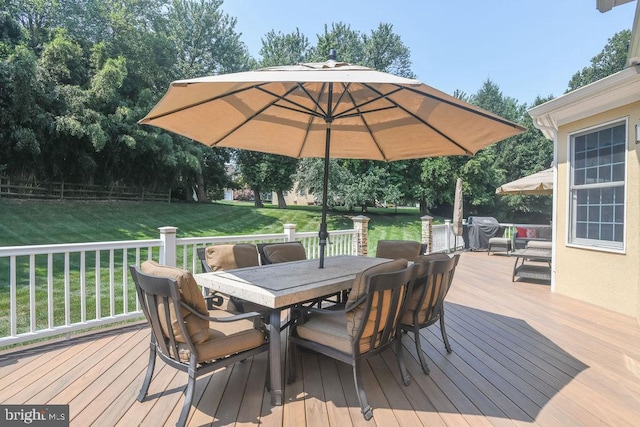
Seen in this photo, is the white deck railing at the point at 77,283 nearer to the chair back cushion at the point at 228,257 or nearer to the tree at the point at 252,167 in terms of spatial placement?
the chair back cushion at the point at 228,257

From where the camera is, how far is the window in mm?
4199

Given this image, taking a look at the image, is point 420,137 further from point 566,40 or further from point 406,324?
point 566,40

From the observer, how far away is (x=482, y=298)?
191 inches

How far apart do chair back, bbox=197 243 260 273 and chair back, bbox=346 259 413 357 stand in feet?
5.02

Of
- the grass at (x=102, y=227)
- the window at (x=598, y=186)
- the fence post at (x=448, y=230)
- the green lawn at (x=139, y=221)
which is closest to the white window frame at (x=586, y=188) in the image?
the window at (x=598, y=186)

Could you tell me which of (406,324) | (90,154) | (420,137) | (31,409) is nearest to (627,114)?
(420,137)

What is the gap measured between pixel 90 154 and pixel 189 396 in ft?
49.7

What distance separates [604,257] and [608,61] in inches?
985

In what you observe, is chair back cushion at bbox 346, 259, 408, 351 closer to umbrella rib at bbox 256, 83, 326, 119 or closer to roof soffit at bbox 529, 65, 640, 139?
umbrella rib at bbox 256, 83, 326, 119

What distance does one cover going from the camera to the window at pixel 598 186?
420cm

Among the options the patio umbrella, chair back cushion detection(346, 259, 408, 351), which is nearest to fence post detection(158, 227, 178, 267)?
the patio umbrella

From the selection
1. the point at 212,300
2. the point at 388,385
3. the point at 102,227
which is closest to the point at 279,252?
the point at 212,300

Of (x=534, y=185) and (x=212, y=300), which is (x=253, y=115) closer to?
(x=212, y=300)

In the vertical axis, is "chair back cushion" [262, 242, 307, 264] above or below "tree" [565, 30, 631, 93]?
below
